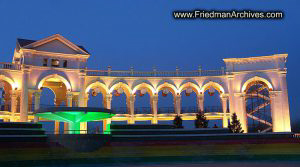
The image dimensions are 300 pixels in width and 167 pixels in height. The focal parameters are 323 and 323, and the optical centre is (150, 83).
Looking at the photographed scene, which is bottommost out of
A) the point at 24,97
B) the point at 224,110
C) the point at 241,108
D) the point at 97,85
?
the point at 224,110

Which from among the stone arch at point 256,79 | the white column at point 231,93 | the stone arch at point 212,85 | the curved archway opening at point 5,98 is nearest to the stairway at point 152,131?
the white column at point 231,93

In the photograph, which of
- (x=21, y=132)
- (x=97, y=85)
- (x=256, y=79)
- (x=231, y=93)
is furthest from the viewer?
(x=97, y=85)

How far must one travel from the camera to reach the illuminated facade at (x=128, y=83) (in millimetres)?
45312

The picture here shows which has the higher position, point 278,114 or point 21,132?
point 278,114

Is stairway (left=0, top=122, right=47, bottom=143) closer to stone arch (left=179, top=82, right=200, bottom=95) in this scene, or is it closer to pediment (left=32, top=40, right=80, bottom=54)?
pediment (left=32, top=40, right=80, bottom=54)

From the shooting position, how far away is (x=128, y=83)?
5266 centimetres

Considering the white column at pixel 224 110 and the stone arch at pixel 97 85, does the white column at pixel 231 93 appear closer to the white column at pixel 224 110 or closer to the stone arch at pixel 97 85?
the white column at pixel 224 110

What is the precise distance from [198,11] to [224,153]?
15447 millimetres

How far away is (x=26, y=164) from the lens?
29328 millimetres

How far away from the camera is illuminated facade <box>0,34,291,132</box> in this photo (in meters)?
45.3

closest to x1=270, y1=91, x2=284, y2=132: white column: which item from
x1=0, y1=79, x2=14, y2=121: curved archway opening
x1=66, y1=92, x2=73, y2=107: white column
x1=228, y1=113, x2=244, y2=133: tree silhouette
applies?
x1=228, y1=113, x2=244, y2=133: tree silhouette

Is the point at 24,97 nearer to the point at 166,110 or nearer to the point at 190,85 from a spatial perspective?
the point at 166,110

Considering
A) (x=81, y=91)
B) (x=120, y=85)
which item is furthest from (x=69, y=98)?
(x=120, y=85)

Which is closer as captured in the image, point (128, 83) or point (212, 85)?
point (128, 83)
